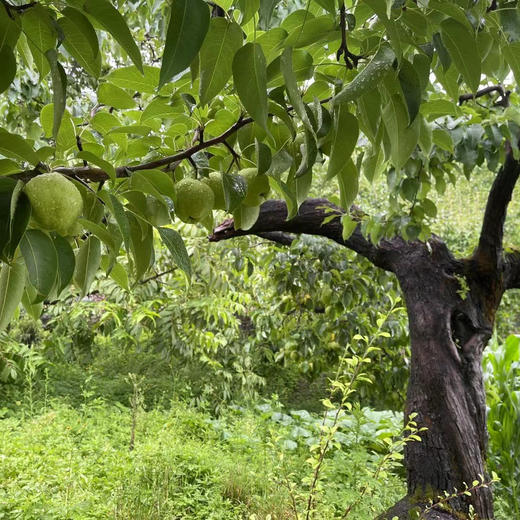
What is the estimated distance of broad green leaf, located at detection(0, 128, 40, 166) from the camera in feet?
1.41

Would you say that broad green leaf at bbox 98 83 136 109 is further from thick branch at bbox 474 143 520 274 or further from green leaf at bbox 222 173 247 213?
thick branch at bbox 474 143 520 274

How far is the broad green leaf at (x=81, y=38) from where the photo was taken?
0.43 metres

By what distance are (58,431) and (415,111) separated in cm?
327

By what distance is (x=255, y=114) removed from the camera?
0.40 m

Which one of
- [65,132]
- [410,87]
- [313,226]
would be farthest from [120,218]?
[313,226]

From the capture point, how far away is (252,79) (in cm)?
39

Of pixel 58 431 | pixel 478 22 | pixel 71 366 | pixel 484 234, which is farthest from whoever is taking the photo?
pixel 71 366

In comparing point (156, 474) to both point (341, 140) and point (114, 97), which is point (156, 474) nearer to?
point (114, 97)

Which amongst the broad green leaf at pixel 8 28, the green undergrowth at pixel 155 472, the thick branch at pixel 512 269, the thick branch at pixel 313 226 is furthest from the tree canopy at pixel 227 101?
the thick branch at pixel 512 269

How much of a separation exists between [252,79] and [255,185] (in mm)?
188

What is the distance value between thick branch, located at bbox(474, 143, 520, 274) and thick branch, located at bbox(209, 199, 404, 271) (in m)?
0.35

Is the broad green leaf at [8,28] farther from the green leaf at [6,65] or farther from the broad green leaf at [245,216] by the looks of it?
the broad green leaf at [245,216]

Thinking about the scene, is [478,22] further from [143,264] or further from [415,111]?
[143,264]

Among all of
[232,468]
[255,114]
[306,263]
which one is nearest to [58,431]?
[232,468]
